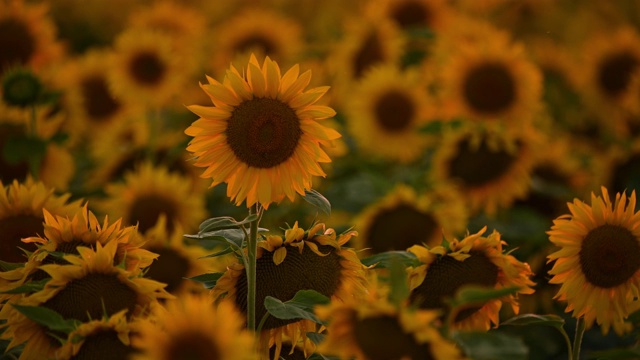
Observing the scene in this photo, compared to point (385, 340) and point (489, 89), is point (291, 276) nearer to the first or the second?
point (385, 340)

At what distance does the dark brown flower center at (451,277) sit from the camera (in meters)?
1.46

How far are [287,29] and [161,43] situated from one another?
2.50 feet

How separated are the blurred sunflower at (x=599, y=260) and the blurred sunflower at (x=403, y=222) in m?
1.09

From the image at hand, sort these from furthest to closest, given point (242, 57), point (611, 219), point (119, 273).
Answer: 1. point (242, 57)
2. point (611, 219)
3. point (119, 273)

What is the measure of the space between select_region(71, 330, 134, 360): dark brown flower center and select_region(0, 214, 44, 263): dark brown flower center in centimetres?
45

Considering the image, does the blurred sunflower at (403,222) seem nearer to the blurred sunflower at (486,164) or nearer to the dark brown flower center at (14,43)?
the blurred sunflower at (486,164)

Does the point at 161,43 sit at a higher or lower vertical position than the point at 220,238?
higher

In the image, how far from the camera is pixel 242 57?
378 centimetres

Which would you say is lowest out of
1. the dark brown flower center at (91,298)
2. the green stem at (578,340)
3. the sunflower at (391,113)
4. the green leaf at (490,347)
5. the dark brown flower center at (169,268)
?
the green stem at (578,340)

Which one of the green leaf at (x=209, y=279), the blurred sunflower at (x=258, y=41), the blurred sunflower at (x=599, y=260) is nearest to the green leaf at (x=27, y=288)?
the green leaf at (x=209, y=279)

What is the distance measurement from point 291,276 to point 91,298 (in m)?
0.35

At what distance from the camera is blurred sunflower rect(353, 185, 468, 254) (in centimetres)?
258

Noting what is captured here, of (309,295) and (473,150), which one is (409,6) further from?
(309,295)

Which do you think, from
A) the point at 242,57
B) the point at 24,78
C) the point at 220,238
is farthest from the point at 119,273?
the point at 242,57
